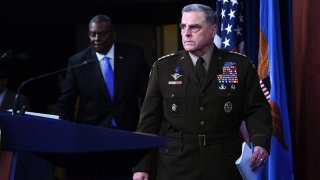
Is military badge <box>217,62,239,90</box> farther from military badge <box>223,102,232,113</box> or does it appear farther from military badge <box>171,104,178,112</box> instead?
military badge <box>171,104,178,112</box>

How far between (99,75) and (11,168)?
A: 2.23m

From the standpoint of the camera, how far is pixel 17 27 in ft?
37.7

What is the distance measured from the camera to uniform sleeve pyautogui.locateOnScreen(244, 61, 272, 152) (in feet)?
10.3

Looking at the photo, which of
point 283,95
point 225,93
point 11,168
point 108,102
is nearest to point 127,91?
point 108,102

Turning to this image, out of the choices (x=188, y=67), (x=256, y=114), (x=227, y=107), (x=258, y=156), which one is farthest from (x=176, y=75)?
(x=258, y=156)

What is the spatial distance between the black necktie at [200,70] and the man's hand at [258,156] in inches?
17.4

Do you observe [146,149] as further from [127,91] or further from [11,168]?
[127,91]

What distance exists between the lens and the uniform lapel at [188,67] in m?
3.26

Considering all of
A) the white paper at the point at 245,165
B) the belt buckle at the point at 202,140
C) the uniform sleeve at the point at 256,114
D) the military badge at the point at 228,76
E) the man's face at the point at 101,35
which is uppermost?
the man's face at the point at 101,35

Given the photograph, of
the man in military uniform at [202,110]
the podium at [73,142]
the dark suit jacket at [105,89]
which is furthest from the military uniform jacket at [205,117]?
the dark suit jacket at [105,89]

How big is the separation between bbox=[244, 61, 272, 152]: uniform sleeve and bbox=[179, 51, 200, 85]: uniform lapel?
0.26 m

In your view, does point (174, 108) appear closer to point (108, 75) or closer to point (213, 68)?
point (213, 68)

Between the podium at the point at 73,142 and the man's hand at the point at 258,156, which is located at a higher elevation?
the podium at the point at 73,142

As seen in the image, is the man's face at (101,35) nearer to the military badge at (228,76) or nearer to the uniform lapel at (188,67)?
the uniform lapel at (188,67)
